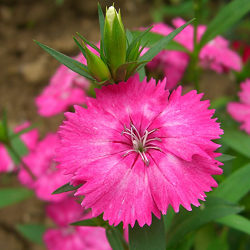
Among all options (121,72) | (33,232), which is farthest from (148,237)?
(33,232)

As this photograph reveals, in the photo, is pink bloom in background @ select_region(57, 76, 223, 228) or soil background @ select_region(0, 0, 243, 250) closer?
pink bloom in background @ select_region(57, 76, 223, 228)

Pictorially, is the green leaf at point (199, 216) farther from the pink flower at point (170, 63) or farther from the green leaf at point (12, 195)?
the green leaf at point (12, 195)

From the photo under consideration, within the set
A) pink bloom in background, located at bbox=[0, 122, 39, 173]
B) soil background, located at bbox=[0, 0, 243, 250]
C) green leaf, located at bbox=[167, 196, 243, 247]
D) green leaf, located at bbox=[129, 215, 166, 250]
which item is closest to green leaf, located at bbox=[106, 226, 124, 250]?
green leaf, located at bbox=[129, 215, 166, 250]

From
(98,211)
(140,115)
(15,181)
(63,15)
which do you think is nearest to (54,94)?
(140,115)

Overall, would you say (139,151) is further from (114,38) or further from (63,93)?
(63,93)

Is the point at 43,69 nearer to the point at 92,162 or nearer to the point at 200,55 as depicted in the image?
the point at 200,55

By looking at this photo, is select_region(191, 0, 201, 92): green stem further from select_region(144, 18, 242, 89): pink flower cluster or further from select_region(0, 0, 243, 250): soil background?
select_region(0, 0, 243, 250): soil background

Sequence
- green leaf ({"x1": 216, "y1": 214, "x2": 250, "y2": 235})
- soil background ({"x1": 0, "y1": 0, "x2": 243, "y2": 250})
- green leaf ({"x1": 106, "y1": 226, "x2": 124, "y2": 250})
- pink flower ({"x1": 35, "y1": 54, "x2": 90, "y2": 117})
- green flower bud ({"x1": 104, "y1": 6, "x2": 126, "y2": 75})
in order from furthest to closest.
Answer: soil background ({"x1": 0, "y1": 0, "x2": 243, "y2": 250}), pink flower ({"x1": 35, "y1": 54, "x2": 90, "y2": 117}), green leaf ({"x1": 216, "y1": 214, "x2": 250, "y2": 235}), green leaf ({"x1": 106, "y1": 226, "x2": 124, "y2": 250}), green flower bud ({"x1": 104, "y1": 6, "x2": 126, "y2": 75})

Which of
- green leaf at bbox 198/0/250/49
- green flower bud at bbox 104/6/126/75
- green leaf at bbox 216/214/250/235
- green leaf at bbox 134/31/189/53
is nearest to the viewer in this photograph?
green flower bud at bbox 104/6/126/75
